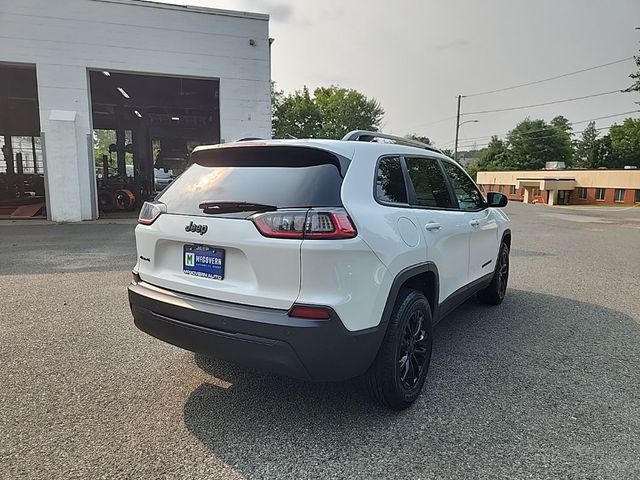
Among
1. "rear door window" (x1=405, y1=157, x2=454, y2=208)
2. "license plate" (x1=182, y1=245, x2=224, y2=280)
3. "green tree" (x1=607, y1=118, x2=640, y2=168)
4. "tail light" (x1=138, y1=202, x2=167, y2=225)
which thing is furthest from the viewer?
"green tree" (x1=607, y1=118, x2=640, y2=168)

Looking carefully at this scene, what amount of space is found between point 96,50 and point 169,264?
13.6 meters

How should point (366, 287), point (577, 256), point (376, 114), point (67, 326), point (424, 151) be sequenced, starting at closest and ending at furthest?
point (366, 287), point (424, 151), point (67, 326), point (577, 256), point (376, 114)

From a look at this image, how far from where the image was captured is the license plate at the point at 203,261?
8.44 ft

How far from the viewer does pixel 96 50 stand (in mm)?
13547

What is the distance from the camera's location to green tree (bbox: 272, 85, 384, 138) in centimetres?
4738

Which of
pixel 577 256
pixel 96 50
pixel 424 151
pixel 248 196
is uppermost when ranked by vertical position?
pixel 96 50

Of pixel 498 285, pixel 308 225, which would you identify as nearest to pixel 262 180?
pixel 308 225

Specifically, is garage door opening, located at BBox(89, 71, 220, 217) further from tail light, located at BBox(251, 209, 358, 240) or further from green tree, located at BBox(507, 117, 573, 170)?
green tree, located at BBox(507, 117, 573, 170)

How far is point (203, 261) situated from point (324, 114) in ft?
162

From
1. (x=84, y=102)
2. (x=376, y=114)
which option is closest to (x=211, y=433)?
(x=84, y=102)

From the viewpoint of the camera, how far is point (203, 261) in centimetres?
264

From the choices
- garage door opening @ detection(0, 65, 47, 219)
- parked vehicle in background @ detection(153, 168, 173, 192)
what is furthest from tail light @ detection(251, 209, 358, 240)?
parked vehicle in background @ detection(153, 168, 173, 192)

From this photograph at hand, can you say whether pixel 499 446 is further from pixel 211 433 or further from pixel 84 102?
pixel 84 102

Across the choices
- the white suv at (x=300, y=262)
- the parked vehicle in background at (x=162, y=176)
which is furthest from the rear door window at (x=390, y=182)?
the parked vehicle in background at (x=162, y=176)
